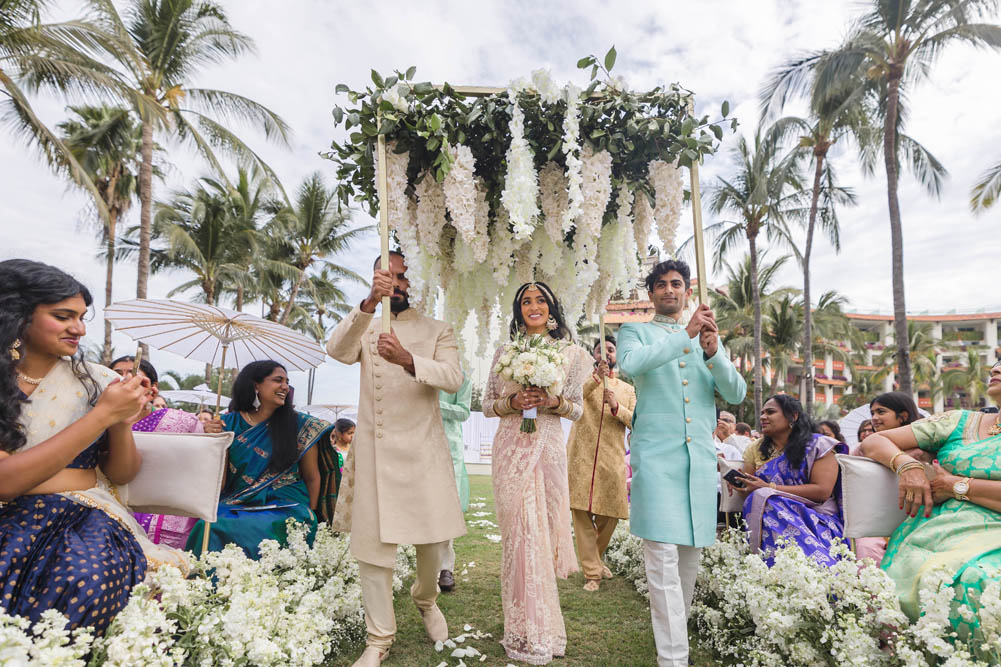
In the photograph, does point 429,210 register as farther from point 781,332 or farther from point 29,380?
point 781,332

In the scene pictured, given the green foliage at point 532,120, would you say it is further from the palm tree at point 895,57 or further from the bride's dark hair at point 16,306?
the palm tree at point 895,57

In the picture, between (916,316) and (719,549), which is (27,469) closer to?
(719,549)

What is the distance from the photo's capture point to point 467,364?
4.96m

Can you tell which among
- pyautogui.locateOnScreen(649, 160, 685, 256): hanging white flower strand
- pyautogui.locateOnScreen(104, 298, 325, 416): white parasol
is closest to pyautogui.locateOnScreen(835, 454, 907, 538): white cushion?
pyautogui.locateOnScreen(649, 160, 685, 256): hanging white flower strand

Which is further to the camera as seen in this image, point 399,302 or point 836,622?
point 399,302

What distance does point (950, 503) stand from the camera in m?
3.22

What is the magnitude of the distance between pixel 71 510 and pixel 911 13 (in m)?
18.1

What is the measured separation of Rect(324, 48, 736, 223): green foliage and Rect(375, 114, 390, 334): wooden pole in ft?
0.35

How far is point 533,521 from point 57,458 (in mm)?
2724

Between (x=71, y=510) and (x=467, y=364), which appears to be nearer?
(x=71, y=510)

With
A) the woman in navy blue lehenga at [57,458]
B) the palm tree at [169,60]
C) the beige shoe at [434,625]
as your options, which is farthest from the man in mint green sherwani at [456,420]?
the palm tree at [169,60]

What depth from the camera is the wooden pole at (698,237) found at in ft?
13.1

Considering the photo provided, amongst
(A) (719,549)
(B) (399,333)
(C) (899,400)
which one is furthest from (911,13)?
(B) (399,333)

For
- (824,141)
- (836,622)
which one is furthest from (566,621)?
(824,141)
